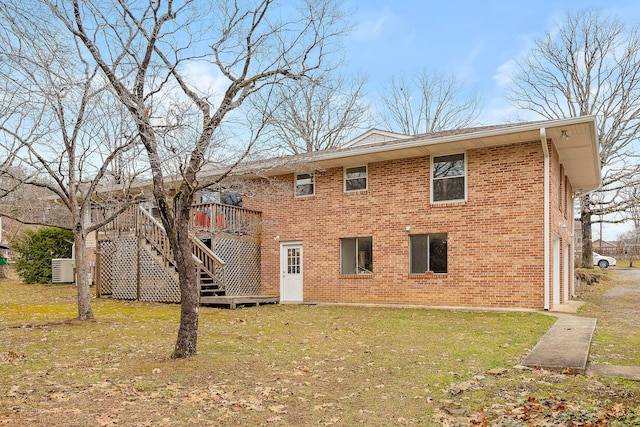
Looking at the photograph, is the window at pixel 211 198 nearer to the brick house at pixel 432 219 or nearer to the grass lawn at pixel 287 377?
the brick house at pixel 432 219

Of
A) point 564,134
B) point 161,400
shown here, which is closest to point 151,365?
point 161,400

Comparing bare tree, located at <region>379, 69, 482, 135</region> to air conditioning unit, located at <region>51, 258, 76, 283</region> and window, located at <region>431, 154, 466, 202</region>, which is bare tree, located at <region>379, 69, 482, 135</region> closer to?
window, located at <region>431, 154, 466, 202</region>

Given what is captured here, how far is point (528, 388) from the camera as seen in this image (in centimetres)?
580

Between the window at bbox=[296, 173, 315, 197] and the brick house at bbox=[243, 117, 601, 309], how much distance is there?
0.03 m

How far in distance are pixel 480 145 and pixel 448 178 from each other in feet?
4.26

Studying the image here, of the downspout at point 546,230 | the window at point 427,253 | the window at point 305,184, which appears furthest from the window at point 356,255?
the downspout at point 546,230

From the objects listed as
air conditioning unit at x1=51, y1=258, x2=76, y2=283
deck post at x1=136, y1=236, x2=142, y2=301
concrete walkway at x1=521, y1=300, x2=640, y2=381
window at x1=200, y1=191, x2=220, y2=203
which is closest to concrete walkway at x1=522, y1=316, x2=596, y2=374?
concrete walkway at x1=521, y1=300, x2=640, y2=381

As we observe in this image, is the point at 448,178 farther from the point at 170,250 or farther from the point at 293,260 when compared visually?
the point at 170,250

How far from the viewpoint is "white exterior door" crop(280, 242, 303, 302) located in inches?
666

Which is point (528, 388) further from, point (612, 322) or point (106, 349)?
point (612, 322)

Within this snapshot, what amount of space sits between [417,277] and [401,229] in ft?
4.74

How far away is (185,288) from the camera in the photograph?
706cm

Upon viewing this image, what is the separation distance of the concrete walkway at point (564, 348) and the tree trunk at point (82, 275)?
8.42 m

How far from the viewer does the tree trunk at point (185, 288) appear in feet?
23.1
